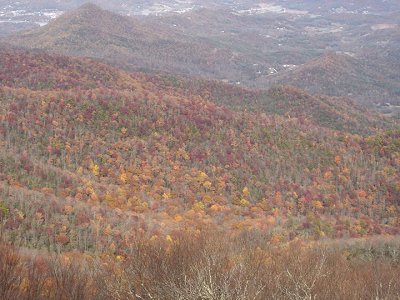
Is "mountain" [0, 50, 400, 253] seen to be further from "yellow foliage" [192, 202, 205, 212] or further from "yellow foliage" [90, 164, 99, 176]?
"yellow foliage" [90, 164, 99, 176]

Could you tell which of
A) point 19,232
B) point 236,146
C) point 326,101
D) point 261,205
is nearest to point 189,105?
point 236,146

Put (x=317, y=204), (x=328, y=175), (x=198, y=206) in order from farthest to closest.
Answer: (x=328, y=175)
(x=317, y=204)
(x=198, y=206)

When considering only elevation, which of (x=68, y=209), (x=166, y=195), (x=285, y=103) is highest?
(x=68, y=209)

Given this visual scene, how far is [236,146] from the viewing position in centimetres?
8944

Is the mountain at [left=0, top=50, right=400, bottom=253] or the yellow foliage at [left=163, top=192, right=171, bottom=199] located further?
the yellow foliage at [left=163, top=192, right=171, bottom=199]

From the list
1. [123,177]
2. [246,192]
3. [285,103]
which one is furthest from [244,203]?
[285,103]

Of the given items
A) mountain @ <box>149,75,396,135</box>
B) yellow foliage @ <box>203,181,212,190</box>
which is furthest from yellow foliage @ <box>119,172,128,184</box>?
mountain @ <box>149,75,396,135</box>

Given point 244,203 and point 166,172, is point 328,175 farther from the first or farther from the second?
point 166,172

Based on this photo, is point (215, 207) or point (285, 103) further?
point (285, 103)

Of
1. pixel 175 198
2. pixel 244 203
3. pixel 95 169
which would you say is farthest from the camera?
pixel 244 203

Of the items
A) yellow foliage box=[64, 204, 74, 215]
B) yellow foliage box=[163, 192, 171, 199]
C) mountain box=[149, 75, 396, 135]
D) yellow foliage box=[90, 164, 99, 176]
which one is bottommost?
mountain box=[149, 75, 396, 135]

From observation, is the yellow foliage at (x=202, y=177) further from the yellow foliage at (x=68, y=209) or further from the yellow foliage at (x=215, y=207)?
the yellow foliage at (x=68, y=209)

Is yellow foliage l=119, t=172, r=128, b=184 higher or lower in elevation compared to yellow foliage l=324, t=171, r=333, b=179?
higher

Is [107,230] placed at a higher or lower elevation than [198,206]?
higher
